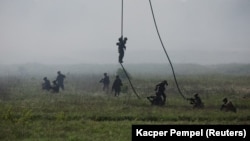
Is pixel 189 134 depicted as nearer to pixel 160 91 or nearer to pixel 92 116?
pixel 92 116

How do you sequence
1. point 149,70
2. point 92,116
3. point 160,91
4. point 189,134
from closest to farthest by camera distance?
point 189,134 < point 92,116 < point 160,91 < point 149,70

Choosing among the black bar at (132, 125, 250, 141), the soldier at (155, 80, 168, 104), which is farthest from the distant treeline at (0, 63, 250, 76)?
the black bar at (132, 125, 250, 141)

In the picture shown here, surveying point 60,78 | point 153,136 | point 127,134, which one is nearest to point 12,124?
point 127,134

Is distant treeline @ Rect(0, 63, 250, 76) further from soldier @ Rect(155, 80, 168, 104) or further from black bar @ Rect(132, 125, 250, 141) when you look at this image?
black bar @ Rect(132, 125, 250, 141)

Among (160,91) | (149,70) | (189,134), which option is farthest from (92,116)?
(149,70)

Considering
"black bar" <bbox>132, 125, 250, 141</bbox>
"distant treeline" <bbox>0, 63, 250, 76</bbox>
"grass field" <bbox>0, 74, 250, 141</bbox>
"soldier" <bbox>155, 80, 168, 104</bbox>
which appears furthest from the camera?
"distant treeline" <bbox>0, 63, 250, 76</bbox>

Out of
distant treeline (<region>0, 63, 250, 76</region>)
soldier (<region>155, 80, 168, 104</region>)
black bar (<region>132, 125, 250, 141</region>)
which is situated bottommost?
black bar (<region>132, 125, 250, 141</region>)

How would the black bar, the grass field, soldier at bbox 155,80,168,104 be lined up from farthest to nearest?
soldier at bbox 155,80,168,104 → the grass field → the black bar

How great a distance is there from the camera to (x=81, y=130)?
15398 millimetres

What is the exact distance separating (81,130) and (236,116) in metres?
8.25

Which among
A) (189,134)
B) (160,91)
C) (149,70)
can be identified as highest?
(149,70)

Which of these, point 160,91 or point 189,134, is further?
point 160,91

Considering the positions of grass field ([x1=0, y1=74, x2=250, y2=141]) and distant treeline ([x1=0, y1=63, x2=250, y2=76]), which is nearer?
grass field ([x1=0, y1=74, x2=250, y2=141])

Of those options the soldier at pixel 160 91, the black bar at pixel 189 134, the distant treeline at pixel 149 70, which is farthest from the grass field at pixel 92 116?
the distant treeline at pixel 149 70
